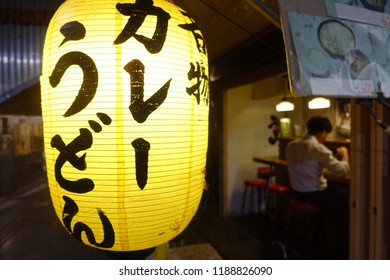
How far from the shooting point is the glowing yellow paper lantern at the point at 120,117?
150cm

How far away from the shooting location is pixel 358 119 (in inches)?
138

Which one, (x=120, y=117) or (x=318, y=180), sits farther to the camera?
(x=318, y=180)

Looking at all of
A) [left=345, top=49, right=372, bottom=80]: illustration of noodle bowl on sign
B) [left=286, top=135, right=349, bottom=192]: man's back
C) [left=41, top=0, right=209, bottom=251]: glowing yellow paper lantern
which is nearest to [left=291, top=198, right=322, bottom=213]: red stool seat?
[left=286, top=135, right=349, bottom=192]: man's back

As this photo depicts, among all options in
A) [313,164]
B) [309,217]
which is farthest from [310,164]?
[309,217]

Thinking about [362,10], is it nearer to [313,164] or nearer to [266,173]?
[313,164]

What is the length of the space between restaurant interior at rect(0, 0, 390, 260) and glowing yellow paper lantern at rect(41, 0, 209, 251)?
486 mm

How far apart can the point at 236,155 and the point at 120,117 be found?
7533 millimetres

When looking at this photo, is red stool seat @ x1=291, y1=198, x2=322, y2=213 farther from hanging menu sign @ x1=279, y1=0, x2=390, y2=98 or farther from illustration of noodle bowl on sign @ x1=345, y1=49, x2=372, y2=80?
illustration of noodle bowl on sign @ x1=345, y1=49, x2=372, y2=80

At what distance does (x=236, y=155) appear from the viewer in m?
8.79

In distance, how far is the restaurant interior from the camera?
11.4 ft

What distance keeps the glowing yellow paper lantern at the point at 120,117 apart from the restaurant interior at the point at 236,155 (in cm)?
49

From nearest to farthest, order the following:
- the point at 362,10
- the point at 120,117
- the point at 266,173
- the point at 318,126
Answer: the point at 120,117 → the point at 362,10 → the point at 318,126 → the point at 266,173
